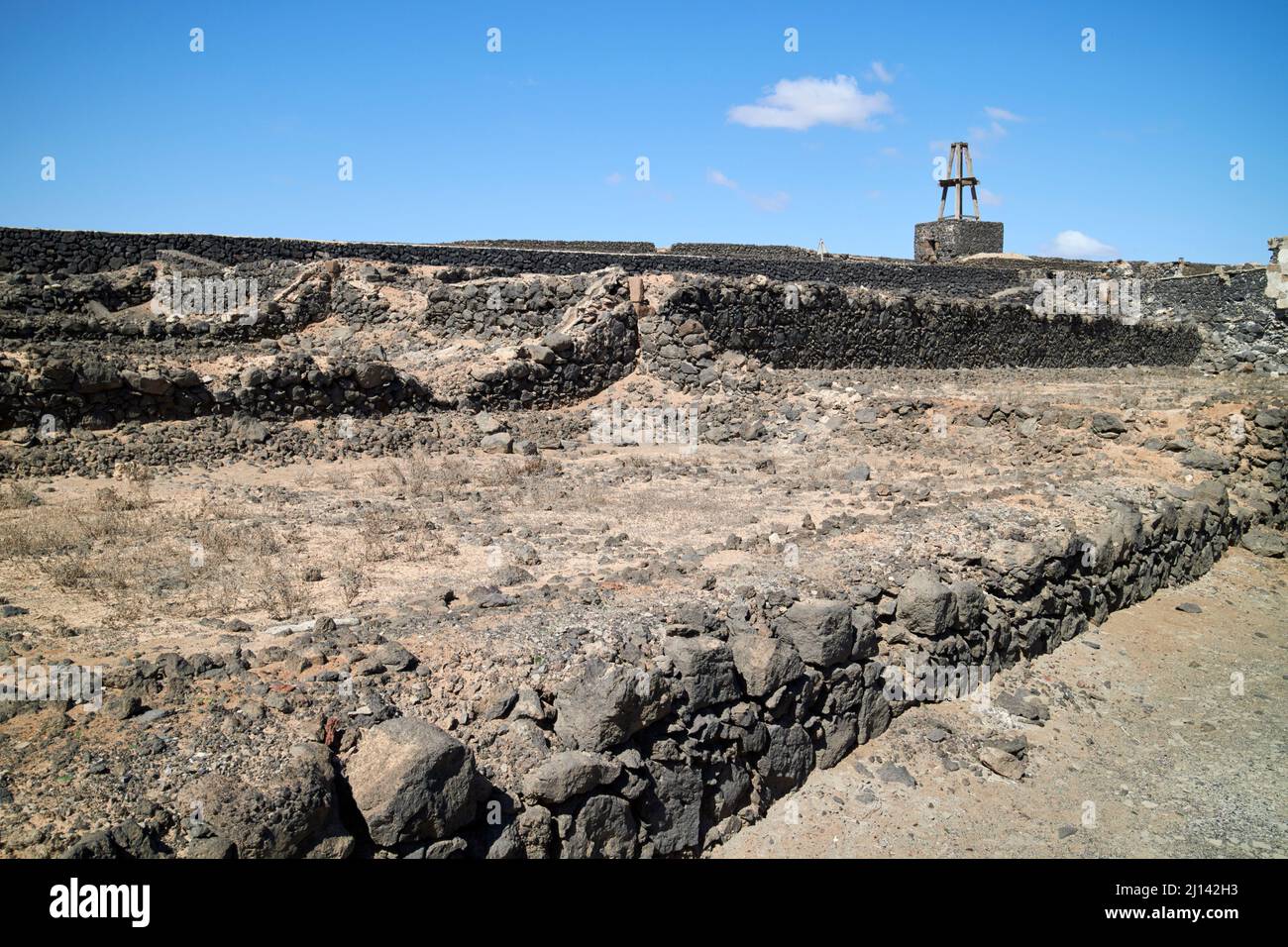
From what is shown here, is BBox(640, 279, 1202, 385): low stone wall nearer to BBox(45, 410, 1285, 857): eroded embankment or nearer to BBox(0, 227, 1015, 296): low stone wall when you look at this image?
BBox(0, 227, 1015, 296): low stone wall

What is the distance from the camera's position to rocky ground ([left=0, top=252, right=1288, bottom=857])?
3.80 m

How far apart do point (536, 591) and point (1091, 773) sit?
425 centimetres

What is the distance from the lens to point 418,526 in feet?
26.2

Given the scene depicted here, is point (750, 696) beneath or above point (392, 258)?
beneath

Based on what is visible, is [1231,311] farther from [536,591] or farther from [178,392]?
[178,392]

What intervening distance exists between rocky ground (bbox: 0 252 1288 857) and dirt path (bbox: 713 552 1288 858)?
0.21ft

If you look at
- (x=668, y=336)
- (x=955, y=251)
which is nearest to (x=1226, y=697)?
(x=668, y=336)

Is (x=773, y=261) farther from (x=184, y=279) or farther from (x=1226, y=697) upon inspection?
(x=1226, y=697)

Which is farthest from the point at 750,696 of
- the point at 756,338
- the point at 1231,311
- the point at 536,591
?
the point at 1231,311

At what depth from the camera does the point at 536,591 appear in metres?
6.16

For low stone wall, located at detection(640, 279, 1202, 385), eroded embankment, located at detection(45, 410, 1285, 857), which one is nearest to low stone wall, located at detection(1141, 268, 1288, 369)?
low stone wall, located at detection(640, 279, 1202, 385)

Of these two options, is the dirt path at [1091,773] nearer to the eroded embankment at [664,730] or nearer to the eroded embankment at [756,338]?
the eroded embankment at [664,730]
